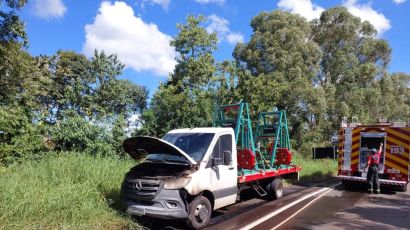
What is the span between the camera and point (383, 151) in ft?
49.7

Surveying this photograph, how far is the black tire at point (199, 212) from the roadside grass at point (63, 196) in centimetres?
108

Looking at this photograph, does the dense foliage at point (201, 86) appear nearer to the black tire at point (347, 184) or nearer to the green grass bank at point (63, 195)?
the green grass bank at point (63, 195)

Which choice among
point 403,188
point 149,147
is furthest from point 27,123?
point 403,188

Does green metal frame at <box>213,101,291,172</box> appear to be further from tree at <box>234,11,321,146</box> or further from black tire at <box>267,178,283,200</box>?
tree at <box>234,11,321,146</box>

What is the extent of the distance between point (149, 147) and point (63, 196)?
7.13ft

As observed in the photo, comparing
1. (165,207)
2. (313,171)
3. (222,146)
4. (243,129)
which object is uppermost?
(243,129)

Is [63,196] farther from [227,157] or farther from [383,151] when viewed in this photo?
[383,151]

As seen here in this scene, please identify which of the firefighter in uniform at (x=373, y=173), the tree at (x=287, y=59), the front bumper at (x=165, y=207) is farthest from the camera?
the tree at (x=287, y=59)

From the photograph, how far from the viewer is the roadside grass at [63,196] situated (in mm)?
6844

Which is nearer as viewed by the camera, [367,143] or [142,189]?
[142,189]

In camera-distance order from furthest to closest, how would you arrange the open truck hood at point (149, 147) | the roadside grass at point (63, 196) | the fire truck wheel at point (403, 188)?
1. the fire truck wheel at point (403, 188)
2. the open truck hood at point (149, 147)
3. the roadside grass at point (63, 196)

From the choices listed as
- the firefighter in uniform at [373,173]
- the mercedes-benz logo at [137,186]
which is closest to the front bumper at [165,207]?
the mercedes-benz logo at [137,186]

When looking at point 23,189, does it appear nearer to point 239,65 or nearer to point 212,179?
point 212,179

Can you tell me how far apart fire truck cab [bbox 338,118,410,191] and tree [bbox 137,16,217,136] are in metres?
6.21
